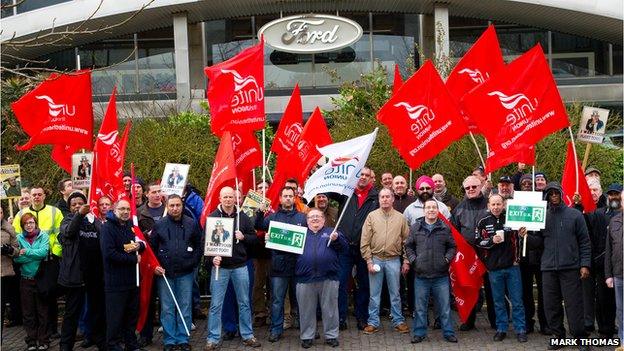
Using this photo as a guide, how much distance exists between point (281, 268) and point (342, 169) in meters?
1.44

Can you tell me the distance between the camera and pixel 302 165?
1395 centimetres

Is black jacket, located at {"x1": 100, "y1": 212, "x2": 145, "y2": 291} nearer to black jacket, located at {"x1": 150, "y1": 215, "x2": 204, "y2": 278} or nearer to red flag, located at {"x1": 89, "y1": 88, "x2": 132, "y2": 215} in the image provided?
black jacket, located at {"x1": 150, "y1": 215, "x2": 204, "y2": 278}

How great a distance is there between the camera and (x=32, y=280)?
42.0 feet

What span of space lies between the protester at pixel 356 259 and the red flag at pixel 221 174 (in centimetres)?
156

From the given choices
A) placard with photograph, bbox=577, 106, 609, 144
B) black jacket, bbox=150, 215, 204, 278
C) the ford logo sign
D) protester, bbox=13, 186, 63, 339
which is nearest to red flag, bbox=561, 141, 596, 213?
placard with photograph, bbox=577, 106, 609, 144

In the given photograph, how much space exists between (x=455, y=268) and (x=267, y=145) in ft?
27.6

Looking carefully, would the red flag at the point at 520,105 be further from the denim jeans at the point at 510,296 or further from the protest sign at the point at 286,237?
the protest sign at the point at 286,237

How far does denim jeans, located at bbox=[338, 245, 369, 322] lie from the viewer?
1321 centimetres

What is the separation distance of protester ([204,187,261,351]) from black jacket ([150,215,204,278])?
0.29 m

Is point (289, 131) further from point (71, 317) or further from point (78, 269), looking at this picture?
point (71, 317)

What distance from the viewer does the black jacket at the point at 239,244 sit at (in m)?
12.4

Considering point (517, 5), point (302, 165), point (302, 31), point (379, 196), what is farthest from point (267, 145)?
point (517, 5)

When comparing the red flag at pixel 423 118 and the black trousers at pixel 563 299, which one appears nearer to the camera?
the black trousers at pixel 563 299

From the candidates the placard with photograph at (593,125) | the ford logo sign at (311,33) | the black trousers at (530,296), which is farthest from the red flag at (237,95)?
the ford logo sign at (311,33)
